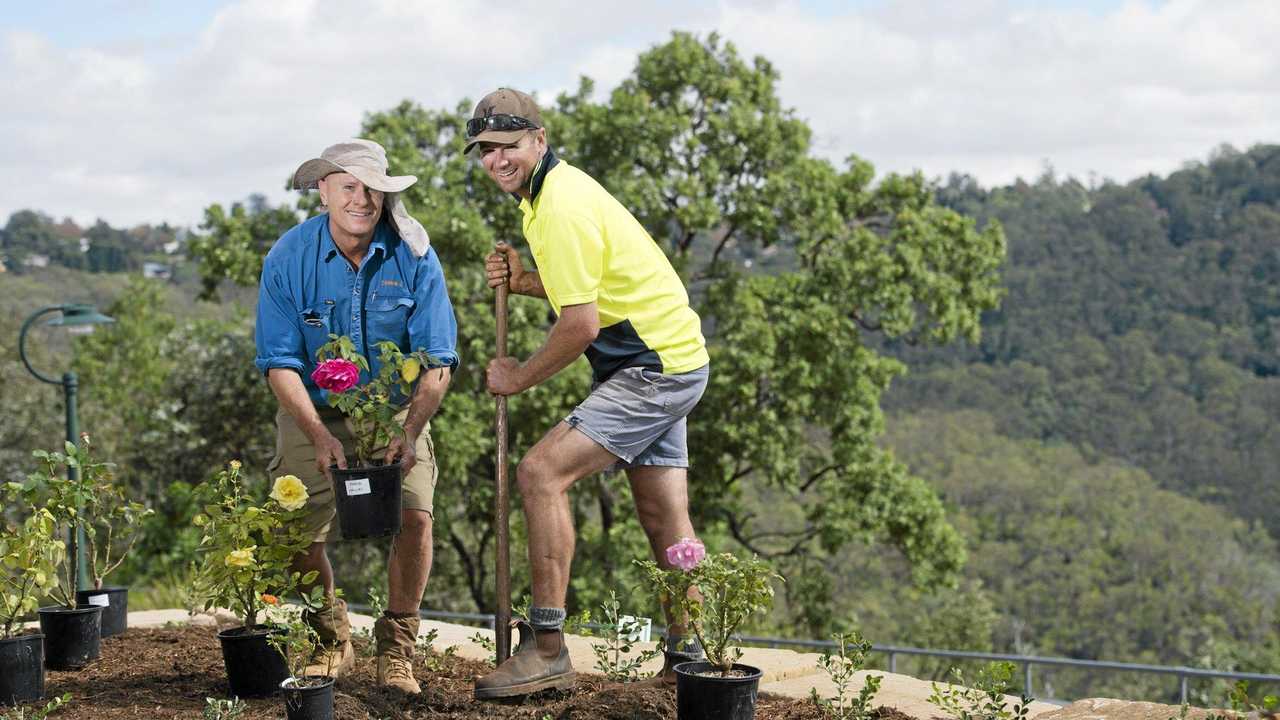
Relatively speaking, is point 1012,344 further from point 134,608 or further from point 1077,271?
point 134,608

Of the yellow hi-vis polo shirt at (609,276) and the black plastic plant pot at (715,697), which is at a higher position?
the yellow hi-vis polo shirt at (609,276)

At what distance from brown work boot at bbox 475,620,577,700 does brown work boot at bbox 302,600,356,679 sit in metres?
0.71

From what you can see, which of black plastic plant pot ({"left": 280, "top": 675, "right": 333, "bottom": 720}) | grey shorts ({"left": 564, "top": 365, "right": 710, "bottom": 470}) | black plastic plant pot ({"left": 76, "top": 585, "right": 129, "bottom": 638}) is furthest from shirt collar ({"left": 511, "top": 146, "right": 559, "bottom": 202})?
black plastic plant pot ({"left": 76, "top": 585, "right": 129, "bottom": 638})

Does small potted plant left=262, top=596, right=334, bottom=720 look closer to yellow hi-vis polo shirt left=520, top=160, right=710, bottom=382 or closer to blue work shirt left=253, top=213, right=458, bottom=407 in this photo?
blue work shirt left=253, top=213, right=458, bottom=407

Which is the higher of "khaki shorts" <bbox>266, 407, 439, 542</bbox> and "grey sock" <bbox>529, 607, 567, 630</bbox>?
"khaki shorts" <bbox>266, 407, 439, 542</bbox>

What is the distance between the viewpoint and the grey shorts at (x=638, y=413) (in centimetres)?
372

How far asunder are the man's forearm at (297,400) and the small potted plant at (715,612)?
1.21 metres

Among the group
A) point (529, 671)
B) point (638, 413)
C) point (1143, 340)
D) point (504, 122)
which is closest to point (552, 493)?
point (638, 413)

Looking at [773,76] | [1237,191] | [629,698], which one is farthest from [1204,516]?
[629,698]

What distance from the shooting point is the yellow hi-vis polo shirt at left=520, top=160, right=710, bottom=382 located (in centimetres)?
366

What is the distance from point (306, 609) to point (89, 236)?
6527 cm

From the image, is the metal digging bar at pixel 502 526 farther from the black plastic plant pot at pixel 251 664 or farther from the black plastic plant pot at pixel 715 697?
the black plastic plant pot at pixel 715 697

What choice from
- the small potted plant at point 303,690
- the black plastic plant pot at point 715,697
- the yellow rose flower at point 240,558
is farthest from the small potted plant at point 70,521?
the black plastic plant pot at point 715,697

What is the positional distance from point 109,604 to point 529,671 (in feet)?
8.55
